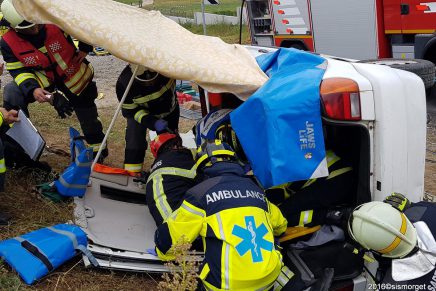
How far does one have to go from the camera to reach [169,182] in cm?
292

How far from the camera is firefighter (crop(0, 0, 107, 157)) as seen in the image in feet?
13.2

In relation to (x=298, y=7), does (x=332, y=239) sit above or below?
below

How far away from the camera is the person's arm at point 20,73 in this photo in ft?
13.4

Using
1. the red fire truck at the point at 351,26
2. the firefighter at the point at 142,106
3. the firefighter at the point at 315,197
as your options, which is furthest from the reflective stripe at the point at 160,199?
the red fire truck at the point at 351,26

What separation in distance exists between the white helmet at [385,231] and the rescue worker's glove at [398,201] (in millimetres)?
106

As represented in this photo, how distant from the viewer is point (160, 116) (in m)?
4.09

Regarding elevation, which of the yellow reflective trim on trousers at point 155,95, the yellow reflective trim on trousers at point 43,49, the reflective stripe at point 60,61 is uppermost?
the yellow reflective trim on trousers at point 43,49

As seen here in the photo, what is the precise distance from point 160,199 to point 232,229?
84cm

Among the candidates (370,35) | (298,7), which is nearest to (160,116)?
(370,35)

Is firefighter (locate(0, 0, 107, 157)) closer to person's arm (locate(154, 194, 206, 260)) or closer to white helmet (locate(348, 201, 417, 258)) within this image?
person's arm (locate(154, 194, 206, 260))

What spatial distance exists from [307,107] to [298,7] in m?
6.73

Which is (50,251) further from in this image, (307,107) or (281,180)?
(307,107)

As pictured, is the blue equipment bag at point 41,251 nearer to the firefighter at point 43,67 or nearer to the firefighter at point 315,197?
the firefighter at point 315,197

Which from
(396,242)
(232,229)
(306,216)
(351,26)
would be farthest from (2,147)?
(351,26)
